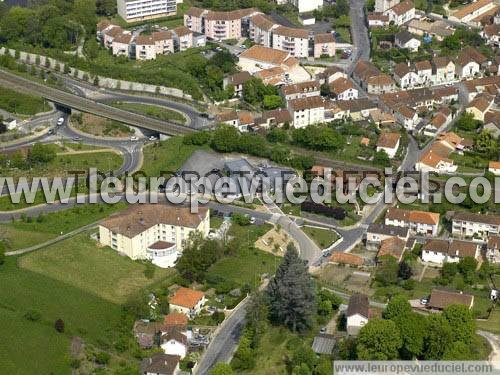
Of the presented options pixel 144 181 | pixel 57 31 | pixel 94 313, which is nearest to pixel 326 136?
pixel 144 181

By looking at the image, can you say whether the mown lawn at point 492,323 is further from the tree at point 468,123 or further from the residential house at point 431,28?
the residential house at point 431,28

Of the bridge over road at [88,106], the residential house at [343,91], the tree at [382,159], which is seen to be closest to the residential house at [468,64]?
the residential house at [343,91]

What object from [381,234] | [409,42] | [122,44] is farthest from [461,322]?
[122,44]

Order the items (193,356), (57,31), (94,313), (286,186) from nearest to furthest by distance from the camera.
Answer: (193,356) → (94,313) → (286,186) → (57,31)

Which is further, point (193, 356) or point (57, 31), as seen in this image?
point (57, 31)

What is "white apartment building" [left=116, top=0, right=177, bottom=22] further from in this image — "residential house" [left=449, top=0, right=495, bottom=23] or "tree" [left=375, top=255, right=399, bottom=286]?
"tree" [left=375, top=255, right=399, bottom=286]

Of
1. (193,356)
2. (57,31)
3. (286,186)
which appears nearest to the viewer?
(193,356)

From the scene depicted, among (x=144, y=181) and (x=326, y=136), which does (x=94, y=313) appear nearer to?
(x=144, y=181)
